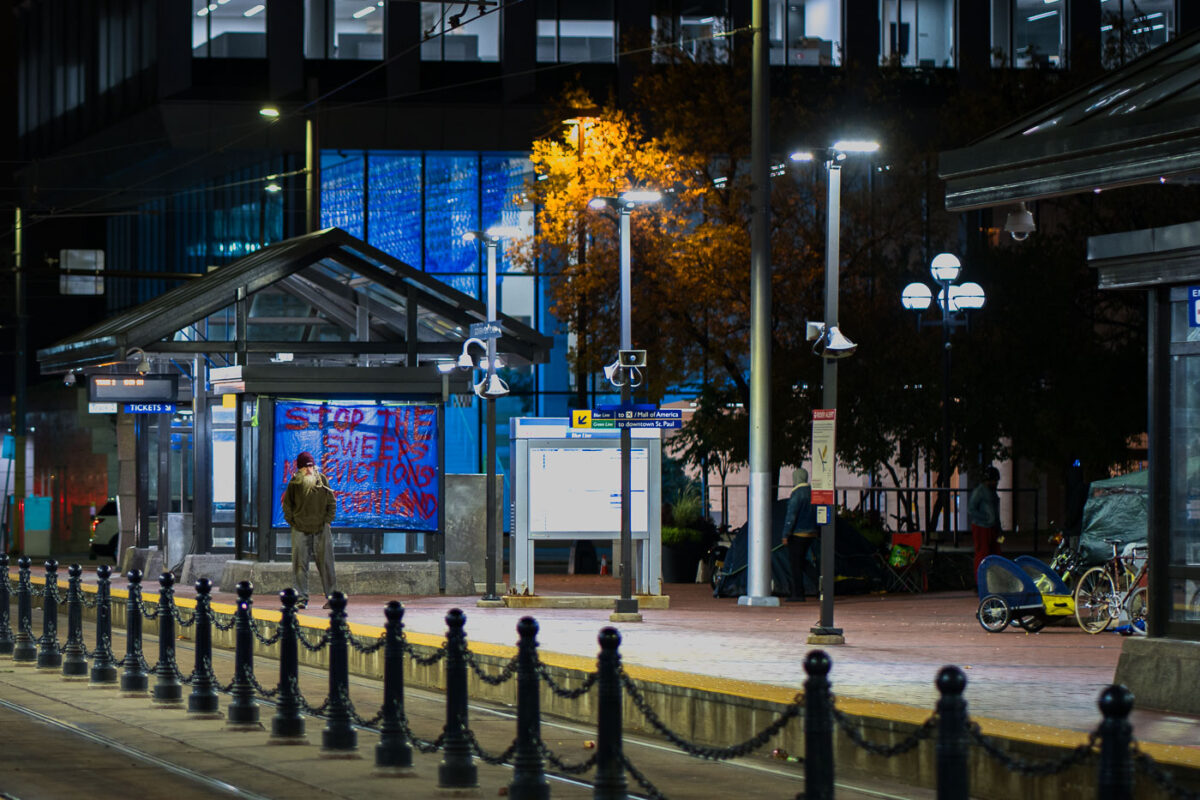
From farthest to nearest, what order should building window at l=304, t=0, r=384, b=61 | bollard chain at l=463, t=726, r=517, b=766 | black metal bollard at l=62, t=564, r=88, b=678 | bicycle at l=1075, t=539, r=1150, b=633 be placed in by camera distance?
1. building window at l=304, t=0, r=384, b=61
2. bicycle at l=1075, t=539, r=1150, b=633
3. black metal bollard at l=62, t=564, r=88, b=678
4. bollard chain at l=463, t=726, r=517, b=766

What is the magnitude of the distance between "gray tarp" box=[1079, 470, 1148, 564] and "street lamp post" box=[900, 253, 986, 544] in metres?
9.39

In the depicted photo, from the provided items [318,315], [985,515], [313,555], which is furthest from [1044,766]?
[318,315]

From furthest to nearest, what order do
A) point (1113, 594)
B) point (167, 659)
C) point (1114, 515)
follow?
point (1114, 515), point (1113, 594), point (167, 659)

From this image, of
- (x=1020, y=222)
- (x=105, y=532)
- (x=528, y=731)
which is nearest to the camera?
(x=528, y=731)

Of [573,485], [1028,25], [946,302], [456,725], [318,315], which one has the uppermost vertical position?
[1028,25]

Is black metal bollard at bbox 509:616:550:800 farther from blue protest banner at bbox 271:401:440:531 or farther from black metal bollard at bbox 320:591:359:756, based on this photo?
blue protest banner at bbox 271:401:440:531

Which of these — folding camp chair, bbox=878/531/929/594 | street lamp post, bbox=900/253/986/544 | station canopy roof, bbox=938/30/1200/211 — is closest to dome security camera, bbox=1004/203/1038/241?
station canopy roof, bbox=938/30/1200/211

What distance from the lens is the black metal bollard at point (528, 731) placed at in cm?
1115

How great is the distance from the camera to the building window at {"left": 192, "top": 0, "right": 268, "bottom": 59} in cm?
5300

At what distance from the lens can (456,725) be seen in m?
12.0

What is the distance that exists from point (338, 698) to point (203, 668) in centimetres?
289

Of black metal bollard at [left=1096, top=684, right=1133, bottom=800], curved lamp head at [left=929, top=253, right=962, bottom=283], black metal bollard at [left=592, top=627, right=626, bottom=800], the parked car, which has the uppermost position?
curved lamp head at [left=929, top=253, right=962, bottom=283]

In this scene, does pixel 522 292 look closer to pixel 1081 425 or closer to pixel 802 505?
pixel 1081 425

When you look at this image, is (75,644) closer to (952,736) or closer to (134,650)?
(134,650)
